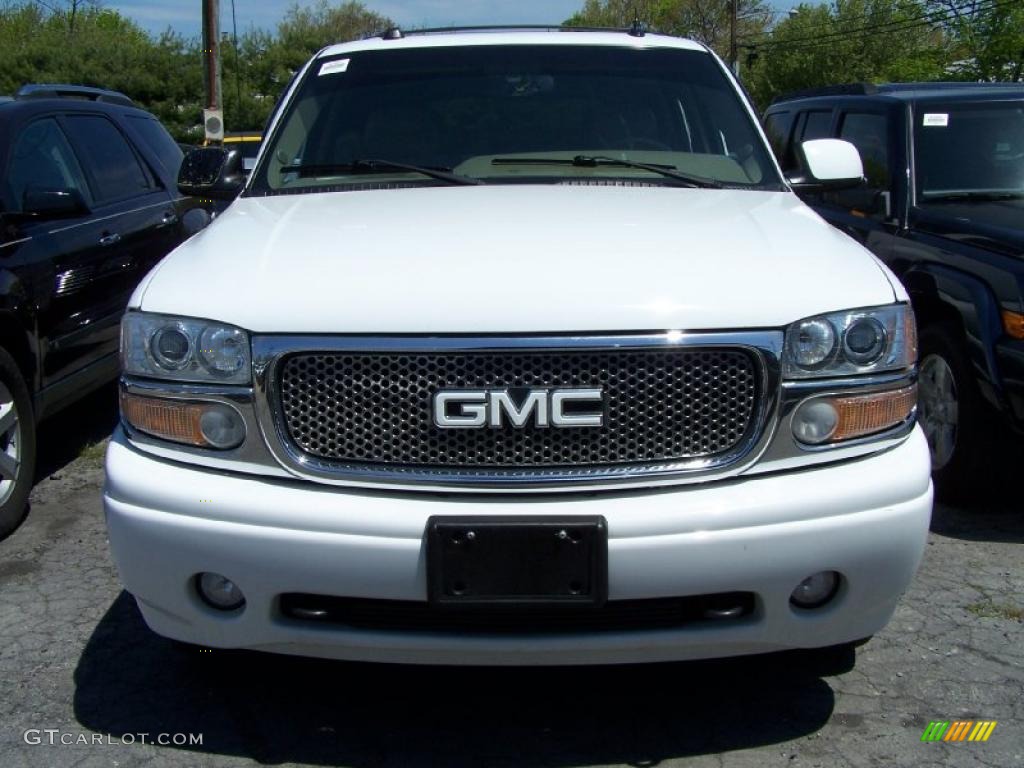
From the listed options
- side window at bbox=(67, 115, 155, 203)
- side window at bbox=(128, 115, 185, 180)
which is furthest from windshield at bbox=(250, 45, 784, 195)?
side window at bbox=(128, 115, 185, 180)

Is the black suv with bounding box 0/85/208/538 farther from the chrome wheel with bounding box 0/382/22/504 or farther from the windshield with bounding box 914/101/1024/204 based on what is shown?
the windshield with bounding box 914/101/1024/204

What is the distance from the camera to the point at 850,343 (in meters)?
→ 2.87

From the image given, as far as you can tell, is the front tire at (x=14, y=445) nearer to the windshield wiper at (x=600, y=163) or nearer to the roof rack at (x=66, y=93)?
the roof rack at (x=66, y=93)

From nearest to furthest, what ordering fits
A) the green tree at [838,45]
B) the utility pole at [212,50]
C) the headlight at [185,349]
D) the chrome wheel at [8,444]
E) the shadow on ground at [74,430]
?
the headlight at [185,349] < the chrome wheel at [8,444] < the shadow on ground at [74,430] < the utility pole at [212,50] < the green tree at [838,45]

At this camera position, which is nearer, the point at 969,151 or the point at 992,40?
the point at 969,151

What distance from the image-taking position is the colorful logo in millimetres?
3135

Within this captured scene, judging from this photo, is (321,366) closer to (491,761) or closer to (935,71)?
(491,761)

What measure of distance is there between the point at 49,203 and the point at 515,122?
2.19 m

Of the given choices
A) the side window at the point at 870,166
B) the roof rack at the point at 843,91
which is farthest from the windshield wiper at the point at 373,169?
the roof rack at the point at 843,91

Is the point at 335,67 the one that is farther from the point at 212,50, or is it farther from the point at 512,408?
the point at 212,50

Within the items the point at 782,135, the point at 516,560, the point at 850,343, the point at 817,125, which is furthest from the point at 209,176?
the point at 782,135

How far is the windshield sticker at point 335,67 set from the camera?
14.8ft

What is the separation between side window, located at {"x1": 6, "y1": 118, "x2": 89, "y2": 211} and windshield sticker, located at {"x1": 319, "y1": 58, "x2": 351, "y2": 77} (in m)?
1.56

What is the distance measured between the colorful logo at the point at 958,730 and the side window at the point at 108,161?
4.69 meters
